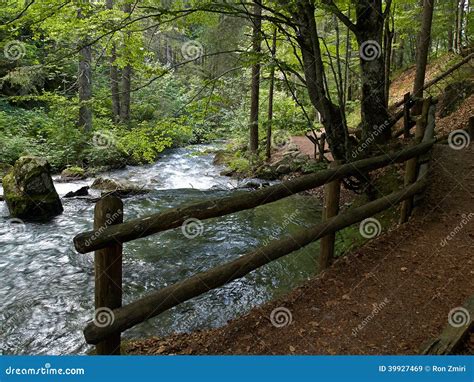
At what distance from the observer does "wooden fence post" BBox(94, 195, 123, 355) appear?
9.62 feet

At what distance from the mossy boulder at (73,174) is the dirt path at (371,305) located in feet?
38.4

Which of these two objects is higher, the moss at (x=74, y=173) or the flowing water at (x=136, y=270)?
the flowing water at (x=136, y=270)

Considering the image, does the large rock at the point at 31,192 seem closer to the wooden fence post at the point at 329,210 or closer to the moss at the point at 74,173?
the moss at the point at 74,173

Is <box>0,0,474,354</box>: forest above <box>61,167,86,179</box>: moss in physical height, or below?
above

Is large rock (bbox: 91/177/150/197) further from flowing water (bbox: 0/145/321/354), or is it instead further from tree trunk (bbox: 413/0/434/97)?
tree trunk (bbox: 413/0/434/97)

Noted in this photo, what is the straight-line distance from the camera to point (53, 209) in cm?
950

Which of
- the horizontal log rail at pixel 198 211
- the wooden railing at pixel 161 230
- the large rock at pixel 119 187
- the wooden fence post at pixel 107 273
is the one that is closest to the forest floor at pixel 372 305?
the wooden railing at pixel 161 230

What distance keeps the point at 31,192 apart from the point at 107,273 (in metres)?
7.64

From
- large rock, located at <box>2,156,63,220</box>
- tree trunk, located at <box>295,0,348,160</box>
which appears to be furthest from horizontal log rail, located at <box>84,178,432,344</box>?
large rock, located at <box>2,156,63,220</box>

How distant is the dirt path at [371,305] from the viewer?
134 inches

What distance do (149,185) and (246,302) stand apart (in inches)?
343

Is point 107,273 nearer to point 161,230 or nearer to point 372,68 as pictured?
point 161,230

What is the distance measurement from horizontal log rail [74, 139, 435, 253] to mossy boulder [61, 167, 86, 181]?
12.0m

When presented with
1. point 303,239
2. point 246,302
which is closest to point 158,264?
point 246,302
